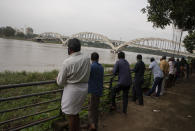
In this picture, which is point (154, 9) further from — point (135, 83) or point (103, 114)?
point (103, 114)

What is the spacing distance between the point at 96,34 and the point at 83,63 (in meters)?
62.4

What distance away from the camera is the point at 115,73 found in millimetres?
3902

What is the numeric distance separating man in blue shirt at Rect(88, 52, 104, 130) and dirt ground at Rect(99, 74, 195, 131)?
405 mm

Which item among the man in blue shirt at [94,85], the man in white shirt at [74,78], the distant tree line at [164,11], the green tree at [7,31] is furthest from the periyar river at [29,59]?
the green tree at [7,31]

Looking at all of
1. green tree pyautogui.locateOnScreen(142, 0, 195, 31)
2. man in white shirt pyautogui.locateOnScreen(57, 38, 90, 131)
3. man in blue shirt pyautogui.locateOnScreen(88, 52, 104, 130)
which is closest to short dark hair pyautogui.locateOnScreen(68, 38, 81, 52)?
man in white shirt pyautogui.locateOnScreen(57, 38, 90, 131)

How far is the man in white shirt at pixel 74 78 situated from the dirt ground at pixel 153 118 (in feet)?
4.62

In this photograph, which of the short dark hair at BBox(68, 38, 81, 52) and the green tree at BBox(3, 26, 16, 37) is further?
the green tree at BBox(3, 26, 16, 37)

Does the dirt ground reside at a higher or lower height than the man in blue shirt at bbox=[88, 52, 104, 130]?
lower

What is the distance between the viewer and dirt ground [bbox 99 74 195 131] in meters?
3.63

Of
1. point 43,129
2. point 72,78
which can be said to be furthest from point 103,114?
point 72,78

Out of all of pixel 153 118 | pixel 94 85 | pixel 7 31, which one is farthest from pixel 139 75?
pixel 7 31

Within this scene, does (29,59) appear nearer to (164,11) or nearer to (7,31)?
(164,11)

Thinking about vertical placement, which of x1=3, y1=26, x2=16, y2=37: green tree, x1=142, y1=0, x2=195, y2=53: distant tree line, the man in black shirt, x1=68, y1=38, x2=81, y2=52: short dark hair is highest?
x1=3, y1=26, x2=16, y2=37: green tree

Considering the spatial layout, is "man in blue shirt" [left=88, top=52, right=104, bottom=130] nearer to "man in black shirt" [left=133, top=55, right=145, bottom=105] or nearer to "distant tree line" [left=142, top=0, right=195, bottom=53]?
"man in black shirt" [left=133, top=55, right=145, bottom=105]
